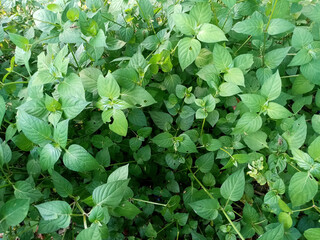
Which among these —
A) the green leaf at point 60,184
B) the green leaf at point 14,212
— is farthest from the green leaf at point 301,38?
the green leaf at point 14,212

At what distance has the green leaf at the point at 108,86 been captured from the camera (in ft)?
3.26

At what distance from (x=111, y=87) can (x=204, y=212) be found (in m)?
0.67

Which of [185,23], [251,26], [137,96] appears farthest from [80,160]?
[251,26]

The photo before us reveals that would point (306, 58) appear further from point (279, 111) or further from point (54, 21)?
point (54, 21)

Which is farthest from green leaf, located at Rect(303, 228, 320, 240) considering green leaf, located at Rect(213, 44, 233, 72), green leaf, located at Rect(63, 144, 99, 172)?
green leaf, located at Rect(63, 144, 99, 172)

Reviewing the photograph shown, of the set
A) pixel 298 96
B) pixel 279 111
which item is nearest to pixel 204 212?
pixel 279 111

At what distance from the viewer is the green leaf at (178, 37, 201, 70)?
107 centimetres

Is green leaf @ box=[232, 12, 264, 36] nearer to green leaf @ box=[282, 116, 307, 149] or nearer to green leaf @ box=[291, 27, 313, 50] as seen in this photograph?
green leaf @ box=[291, 27, 313, 50]

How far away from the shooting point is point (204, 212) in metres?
1.15

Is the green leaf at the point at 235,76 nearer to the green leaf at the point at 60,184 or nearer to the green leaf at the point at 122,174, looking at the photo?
the green leaf at the point at 122,174

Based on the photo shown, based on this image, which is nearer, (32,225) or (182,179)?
(32,225)

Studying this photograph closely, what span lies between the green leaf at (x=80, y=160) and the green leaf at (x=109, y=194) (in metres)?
0.10

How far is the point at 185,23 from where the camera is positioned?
1083mm

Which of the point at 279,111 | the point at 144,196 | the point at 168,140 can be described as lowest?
the point at 144,196
